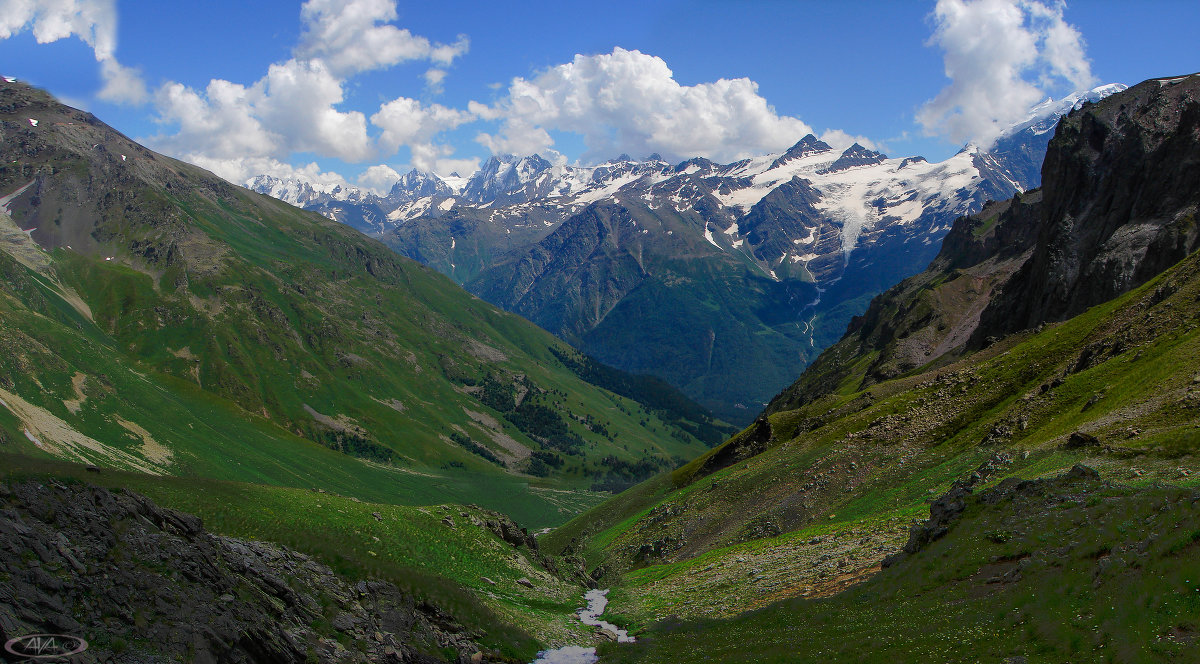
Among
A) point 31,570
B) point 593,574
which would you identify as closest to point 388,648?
point 31,570

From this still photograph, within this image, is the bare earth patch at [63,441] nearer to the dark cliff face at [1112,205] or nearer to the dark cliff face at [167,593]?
the dark cliff face at [167,593]

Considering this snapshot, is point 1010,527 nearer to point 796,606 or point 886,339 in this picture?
point 796,606

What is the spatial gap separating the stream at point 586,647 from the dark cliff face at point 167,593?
675cm

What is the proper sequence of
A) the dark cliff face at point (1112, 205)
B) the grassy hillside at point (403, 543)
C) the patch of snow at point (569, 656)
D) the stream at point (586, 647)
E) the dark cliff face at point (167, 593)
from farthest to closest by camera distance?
the dark cliff face at point (1112, 205)
the stream at point (586, 647)
the patch of snow at point (569, 656)
the grassy hillside at point (403, 543)
the dark cliff face at point (167, 593)

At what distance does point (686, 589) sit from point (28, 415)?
200 metres

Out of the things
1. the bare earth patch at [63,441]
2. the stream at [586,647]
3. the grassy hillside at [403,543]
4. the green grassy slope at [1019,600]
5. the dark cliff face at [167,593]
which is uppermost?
the green grassy slope at [1019,600]

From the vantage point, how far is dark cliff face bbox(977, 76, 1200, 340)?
347 ft

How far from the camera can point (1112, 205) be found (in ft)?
412

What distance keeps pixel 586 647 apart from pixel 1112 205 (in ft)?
435

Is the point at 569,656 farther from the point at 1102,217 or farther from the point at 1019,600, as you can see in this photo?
the point at 1102,217

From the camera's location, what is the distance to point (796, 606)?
39.8 metres

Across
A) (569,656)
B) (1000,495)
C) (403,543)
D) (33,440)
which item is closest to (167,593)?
(569,656)

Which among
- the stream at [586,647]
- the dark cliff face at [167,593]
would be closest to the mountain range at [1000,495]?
the stream at [586,647]

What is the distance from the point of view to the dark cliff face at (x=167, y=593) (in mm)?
21938
